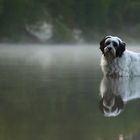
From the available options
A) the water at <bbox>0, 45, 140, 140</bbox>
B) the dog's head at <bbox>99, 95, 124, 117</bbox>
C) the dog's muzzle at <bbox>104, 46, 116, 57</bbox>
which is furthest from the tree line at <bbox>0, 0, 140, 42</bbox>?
the dog's head at <bbox>99, 95, 124, 117</bbox>

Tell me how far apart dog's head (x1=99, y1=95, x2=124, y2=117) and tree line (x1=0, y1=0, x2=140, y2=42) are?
2939 centimetres

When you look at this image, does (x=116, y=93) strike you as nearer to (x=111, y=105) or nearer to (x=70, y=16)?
(x=111, y=105)

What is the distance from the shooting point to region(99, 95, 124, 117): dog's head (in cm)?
802

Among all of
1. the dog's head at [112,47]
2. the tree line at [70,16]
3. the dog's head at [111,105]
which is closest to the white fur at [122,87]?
the dog's head at [111,105]

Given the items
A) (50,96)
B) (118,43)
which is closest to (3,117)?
(50,96)

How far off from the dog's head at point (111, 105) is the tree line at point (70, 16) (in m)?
29.4

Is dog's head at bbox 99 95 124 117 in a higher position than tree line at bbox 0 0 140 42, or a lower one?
lower

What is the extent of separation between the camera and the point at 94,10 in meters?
49.9

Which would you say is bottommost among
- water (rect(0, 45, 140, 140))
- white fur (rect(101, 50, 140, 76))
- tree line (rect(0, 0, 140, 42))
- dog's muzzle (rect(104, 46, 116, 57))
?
water (rect(0, 45, 140, 140))

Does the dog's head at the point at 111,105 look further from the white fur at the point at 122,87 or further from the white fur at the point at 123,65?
the white fur at the point at 123,65

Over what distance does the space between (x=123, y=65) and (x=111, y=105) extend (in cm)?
440

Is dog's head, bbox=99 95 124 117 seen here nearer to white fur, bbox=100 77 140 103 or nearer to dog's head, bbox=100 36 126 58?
white fur, bbox=100 77 140 103

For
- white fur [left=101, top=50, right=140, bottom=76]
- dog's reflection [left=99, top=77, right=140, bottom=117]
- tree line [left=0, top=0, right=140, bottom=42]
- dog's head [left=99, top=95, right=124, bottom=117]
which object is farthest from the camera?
tree line [left=0, top=0, right=140, bottom=42]

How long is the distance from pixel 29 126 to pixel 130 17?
5379cm
